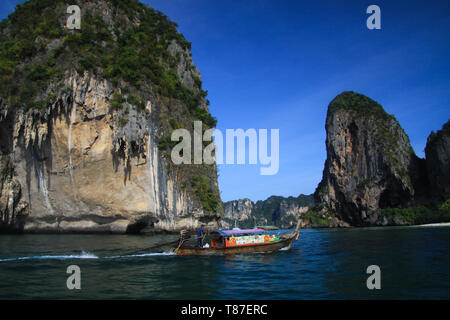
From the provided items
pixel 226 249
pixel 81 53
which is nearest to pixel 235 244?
pixel 226 249

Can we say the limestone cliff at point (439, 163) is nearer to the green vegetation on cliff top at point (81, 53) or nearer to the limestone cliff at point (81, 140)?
the green vegetation on cliff top at point (81, 53)

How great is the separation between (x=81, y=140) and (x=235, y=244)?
23.8 meters

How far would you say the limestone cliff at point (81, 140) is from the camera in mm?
33688

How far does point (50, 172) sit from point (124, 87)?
13260 mm

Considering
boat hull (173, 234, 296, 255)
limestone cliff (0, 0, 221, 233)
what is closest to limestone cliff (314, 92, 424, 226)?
limestone cliff (0, 0, 221, 233)

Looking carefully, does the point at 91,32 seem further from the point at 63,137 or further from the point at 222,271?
the point at 222,271

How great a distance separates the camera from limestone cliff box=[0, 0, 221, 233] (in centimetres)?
3369

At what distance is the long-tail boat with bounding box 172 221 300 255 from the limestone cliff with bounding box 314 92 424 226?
72.3 m

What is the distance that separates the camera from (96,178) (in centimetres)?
3506

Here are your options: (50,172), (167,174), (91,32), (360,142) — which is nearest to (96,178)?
(50,172)

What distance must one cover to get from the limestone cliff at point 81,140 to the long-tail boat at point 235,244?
17955 millimetres

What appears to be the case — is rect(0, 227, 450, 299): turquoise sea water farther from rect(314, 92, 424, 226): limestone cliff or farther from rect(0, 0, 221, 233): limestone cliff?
rect(314, 92, 424, 226): limestone cliff

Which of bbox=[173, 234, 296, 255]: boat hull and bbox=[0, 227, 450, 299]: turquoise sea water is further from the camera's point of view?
bbox=[173, 234, 296, 255]: boat hull
